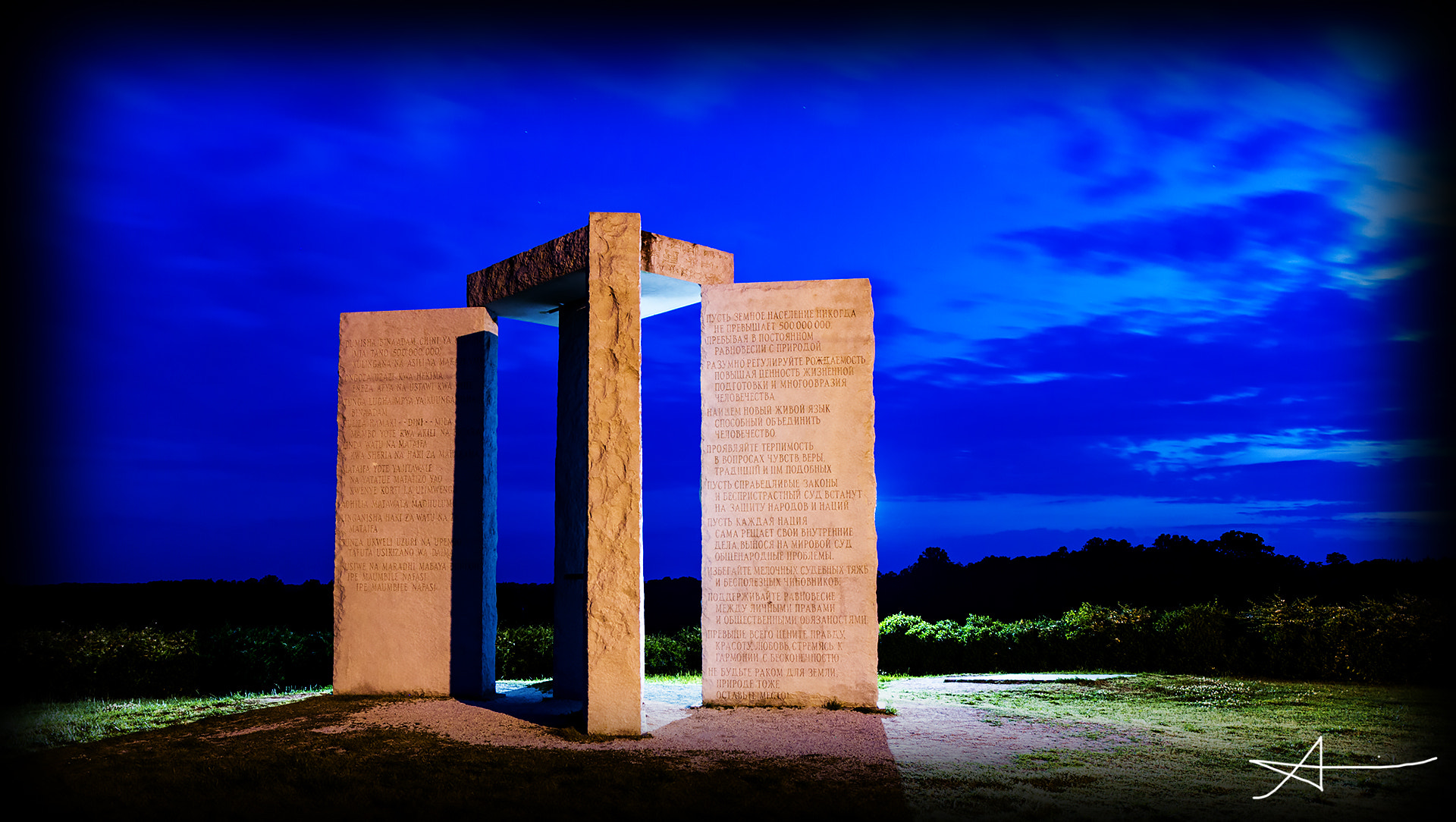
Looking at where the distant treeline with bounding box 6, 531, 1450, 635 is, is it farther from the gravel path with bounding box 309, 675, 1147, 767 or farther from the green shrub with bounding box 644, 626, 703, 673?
the gravel path with bounding box 309, 675, 1147, 767

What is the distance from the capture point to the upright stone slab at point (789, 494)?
912 centimetres

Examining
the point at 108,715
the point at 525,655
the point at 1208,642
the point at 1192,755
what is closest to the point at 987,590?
the point at 1208,642

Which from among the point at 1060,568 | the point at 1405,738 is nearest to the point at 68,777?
the point at 1405,738

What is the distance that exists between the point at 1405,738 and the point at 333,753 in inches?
351

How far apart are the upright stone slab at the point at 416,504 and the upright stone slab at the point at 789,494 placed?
2.64 metres

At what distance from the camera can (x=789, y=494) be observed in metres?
9.36

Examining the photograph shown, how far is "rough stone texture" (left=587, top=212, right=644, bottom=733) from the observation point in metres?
7.56

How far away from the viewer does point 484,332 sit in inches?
408

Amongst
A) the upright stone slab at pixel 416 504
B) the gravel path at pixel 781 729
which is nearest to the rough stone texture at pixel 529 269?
the upright stone slab at pixel 416 504

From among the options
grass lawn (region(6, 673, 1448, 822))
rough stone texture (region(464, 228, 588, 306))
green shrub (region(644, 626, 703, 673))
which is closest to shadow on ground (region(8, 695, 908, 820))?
grass lawn (region(6, 673, 1448, 822))

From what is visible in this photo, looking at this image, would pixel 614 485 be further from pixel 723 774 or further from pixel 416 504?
pixel 416 504

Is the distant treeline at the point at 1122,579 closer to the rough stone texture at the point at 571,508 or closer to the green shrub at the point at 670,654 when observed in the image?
the green shrub at the point at 670,654

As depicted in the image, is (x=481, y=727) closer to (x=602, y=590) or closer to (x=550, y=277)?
(x=602, y=590)

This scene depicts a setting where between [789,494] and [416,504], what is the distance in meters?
4.36
